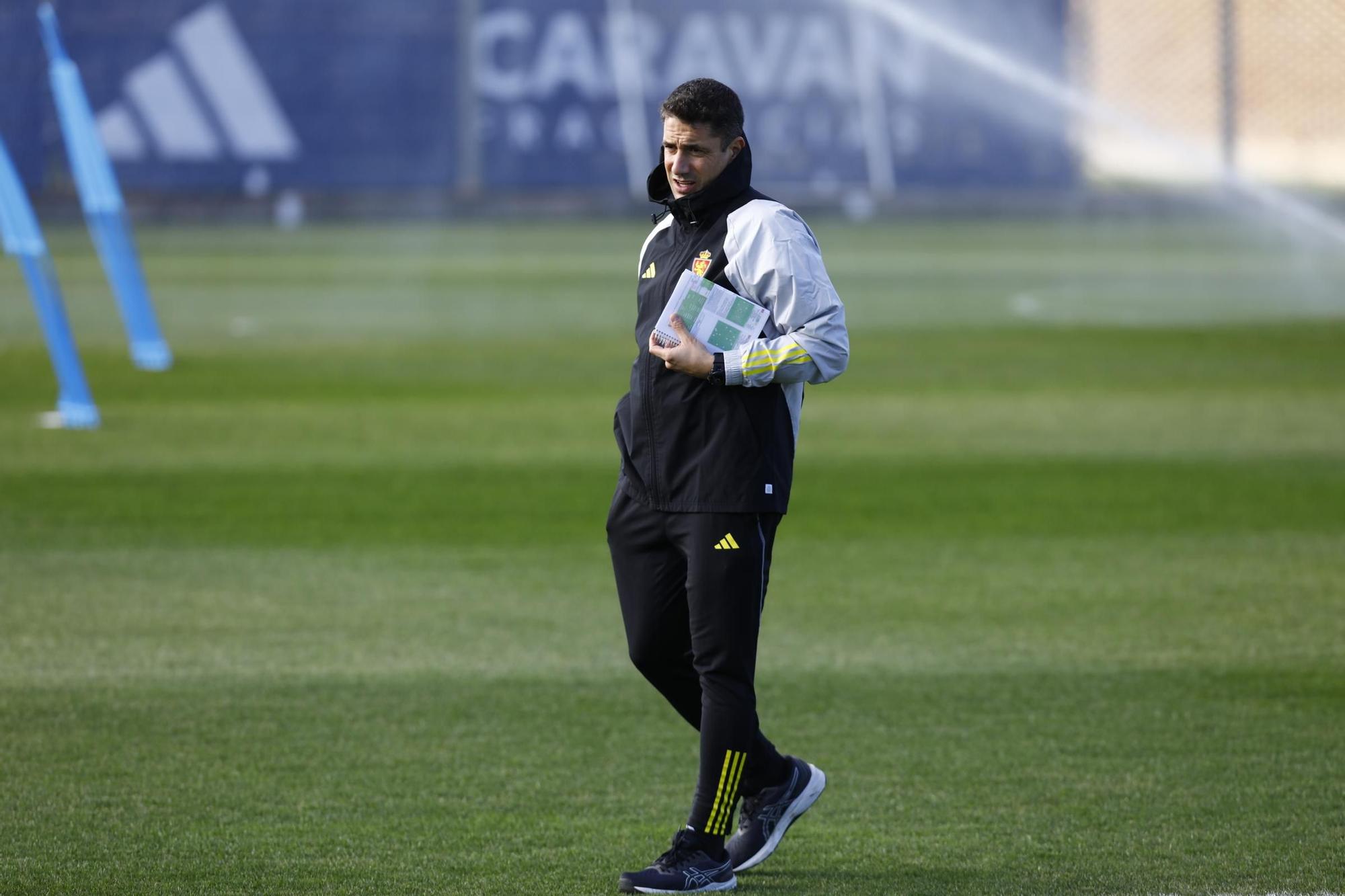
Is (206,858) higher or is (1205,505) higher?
(206,858)

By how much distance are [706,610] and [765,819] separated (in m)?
0.68

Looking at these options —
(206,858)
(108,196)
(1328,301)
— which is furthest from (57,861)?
(1328,301)

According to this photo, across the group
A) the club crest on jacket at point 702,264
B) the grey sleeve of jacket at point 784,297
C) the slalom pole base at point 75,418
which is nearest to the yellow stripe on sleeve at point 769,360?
the grey sleeve of jacket at point 784,297

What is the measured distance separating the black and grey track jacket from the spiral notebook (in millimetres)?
38

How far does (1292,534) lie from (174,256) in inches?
996

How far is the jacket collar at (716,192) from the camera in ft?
15.7

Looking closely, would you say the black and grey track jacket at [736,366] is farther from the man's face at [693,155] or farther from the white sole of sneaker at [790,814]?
the white sole of sneaker at [790,814]

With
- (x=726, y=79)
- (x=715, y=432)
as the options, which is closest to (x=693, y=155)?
(x=715, y=432)

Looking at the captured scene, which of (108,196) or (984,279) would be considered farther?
(984,279)

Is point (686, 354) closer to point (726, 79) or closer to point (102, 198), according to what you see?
point (102, 198)

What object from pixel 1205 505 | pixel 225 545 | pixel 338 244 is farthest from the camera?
pixel 338 244

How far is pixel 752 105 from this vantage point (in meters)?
40.5

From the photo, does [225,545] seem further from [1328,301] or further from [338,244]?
[338,244]

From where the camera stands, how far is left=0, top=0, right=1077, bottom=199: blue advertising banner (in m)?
38.8
